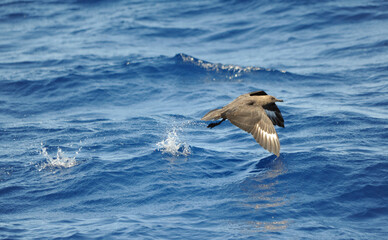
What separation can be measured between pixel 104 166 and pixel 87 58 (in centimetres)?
739

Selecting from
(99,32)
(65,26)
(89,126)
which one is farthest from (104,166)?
(65,26)

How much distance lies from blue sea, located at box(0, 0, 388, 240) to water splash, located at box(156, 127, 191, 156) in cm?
3

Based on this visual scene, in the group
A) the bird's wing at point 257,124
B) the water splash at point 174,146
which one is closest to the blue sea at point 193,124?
the water splash at point 174,146

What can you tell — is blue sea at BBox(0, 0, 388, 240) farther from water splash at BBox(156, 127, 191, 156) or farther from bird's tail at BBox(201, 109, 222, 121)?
bird's tail at BBox(201, 109, 222, 121)

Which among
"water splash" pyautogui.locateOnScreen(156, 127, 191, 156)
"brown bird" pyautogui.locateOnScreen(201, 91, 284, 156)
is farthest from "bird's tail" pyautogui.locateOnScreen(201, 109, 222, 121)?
"water splash" pyautogui.locateOnScreen(156, 127, 191, 156)

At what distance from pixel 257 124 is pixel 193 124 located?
360 centimetres

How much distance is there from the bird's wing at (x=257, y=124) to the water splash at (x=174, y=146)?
1.98m

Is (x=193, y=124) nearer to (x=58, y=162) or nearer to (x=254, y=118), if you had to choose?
(x=58, y=162)

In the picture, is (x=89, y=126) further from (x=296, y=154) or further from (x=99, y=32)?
(x=99, y=32)

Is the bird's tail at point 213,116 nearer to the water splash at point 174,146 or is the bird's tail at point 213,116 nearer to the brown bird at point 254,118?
the brown bird at point 254,118

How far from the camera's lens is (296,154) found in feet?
28.1

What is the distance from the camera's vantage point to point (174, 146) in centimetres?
920

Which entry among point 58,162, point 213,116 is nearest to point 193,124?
point 58,162

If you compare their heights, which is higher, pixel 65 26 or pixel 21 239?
pixel 65 26
